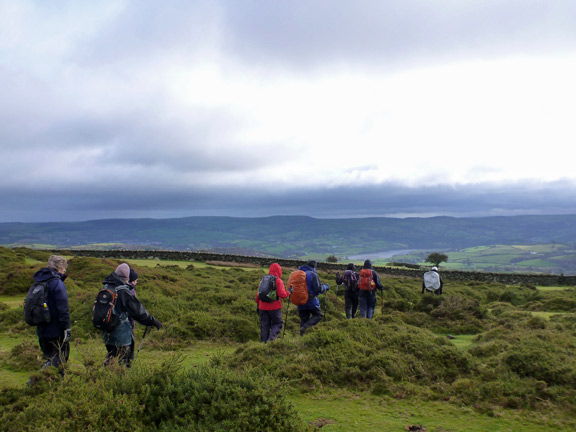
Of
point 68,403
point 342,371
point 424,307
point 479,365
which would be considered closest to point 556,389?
point 479,365

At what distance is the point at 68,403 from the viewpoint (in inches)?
172

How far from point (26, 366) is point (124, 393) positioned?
510cm

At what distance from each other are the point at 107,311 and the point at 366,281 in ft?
29.0

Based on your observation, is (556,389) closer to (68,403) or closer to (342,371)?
(342,371)

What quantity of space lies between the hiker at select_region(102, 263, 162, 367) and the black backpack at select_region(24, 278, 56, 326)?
3.13 ft

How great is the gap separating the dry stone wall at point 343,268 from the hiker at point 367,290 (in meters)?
25.6

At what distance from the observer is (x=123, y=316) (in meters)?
6.61

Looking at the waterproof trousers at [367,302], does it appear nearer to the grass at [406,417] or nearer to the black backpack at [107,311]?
the grass at [406,417]

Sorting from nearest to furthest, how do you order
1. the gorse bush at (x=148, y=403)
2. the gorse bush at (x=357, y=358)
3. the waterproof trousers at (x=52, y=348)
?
1. the gorse bush at (x=148, y=403)
2. the waterproof trousers at (x=52, y=348)
3. the gorse bush at (x=357, y=358)

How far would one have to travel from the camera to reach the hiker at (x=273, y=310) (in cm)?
970

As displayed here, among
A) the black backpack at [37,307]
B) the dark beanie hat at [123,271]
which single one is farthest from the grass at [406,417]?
the black backpack at [37,307]

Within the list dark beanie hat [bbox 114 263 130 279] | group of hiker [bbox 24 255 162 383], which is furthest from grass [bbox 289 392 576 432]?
dark beanie hat [bbox 114 263 130 279]

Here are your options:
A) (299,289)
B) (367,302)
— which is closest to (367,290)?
(367,302)

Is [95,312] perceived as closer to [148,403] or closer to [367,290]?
[148,403]
